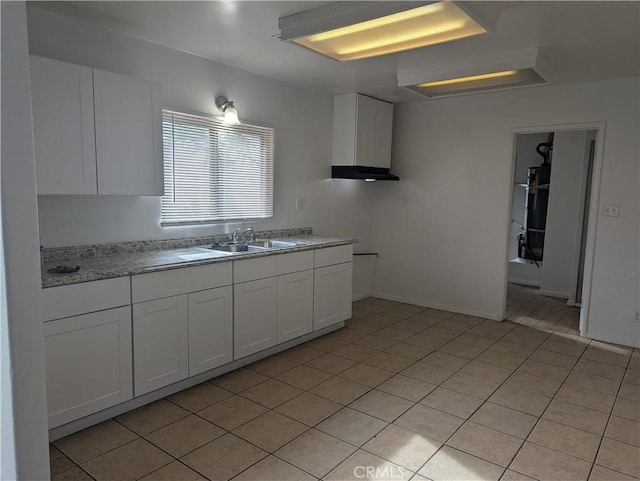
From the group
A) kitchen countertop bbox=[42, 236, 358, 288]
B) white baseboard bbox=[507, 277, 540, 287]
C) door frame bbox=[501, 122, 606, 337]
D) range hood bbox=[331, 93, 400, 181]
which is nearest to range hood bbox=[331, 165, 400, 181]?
range hood bbox=[331, 93, 400, 181]

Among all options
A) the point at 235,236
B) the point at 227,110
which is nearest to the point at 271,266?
the point at 235,236

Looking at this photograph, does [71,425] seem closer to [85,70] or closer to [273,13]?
[85,70]

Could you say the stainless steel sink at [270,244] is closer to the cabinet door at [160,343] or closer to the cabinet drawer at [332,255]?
the cabinet drawer at [332,255]

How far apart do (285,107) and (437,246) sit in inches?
93.0

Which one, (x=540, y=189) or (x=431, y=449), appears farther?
(x=540, y=189)

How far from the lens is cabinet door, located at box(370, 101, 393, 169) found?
505 centimetres

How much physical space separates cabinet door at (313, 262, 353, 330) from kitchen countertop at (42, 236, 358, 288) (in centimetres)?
51

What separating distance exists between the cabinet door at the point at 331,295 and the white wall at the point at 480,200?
4.46 ft

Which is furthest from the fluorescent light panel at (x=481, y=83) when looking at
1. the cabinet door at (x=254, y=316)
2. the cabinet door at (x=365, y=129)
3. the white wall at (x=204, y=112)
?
the cabinet door at (x=254, y=316)

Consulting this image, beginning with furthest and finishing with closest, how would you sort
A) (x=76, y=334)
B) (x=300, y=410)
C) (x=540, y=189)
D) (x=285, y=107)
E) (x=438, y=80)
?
(x=540, y=189) < (x=285, y=107) < (x=438, y=80) < (x=300, y=410) < (x=76, y=334)

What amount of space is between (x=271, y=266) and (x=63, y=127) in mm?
1684

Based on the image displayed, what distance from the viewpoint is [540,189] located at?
21.4 ft

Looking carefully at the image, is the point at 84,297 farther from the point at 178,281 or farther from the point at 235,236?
the point at 235,236

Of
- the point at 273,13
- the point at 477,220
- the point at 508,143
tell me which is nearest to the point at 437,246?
the point at 477,220
